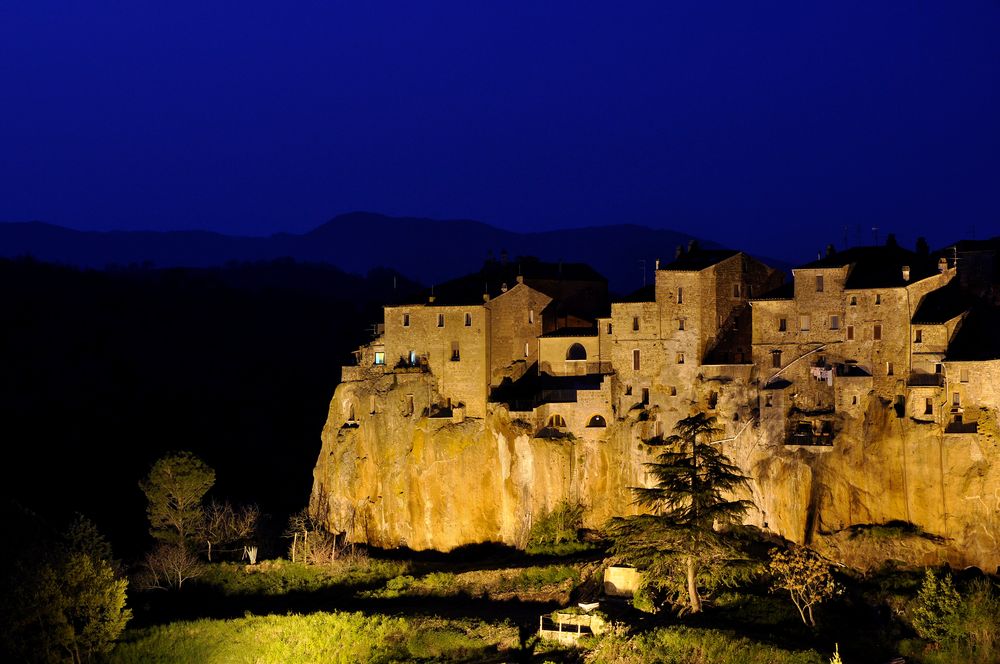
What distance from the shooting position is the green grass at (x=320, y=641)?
166 feet

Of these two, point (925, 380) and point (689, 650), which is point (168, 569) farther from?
point (925, 380)

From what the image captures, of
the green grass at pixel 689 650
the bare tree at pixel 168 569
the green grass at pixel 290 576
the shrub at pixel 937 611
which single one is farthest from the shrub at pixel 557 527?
the shrub at pixel 937 611

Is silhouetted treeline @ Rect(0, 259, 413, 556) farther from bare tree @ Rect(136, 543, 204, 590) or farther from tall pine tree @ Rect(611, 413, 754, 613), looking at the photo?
tall pine tree @ Rect(611, 413, 754, 613)

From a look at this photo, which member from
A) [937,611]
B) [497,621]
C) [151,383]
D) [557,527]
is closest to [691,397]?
[557,527]

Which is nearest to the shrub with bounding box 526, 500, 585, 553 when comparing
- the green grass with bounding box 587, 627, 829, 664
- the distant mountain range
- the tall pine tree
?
the tall pine tree

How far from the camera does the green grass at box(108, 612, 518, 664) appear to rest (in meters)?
50.6

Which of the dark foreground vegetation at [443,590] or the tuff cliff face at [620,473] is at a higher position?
the tuff cliff face at [620,473]

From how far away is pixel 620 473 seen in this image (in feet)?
207

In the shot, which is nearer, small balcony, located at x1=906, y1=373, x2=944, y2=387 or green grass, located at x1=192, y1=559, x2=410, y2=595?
small balcony, located at x1=906, y1=373, x2=944, y2=387

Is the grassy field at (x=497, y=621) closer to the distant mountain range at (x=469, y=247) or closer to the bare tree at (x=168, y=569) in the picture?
the bare tree at (x=168, y=569)

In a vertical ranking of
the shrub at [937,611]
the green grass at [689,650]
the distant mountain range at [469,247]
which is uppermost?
the distant mountain range at [469,247]

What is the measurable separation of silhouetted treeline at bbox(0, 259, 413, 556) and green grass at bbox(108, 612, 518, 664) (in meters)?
26.1

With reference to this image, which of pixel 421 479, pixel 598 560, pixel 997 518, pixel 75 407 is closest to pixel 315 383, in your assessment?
pixel 75 407

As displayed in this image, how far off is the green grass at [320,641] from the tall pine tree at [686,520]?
530 cm
